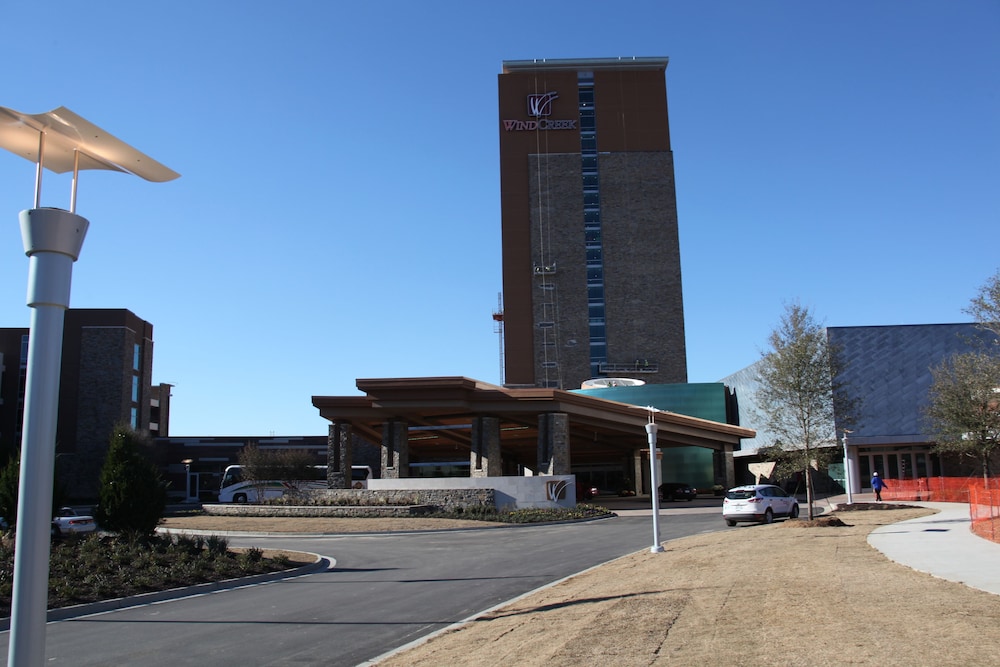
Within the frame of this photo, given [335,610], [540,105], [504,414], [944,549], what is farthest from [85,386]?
[944,549]

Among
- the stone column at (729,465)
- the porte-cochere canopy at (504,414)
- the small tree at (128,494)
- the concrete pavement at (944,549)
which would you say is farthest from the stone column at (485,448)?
the small tree at (128,494)

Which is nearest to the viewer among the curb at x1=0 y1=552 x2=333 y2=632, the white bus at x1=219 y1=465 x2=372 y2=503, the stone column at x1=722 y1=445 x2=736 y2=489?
the curb at x1=0 y1=552 x2=333 y2=632

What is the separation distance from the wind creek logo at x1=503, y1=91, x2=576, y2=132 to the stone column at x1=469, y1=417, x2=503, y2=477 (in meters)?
54.6

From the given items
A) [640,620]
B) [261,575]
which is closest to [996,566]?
[640,620]

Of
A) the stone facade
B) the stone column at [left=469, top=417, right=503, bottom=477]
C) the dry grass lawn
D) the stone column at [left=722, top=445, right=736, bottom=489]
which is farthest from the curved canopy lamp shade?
the stone facade

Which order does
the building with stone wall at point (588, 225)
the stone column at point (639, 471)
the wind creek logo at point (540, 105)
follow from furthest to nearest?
1. the wind creek logo at point (540, 105)
2. the building with stone wall at point (588, 225)
3. the stone column at point (639, 471)

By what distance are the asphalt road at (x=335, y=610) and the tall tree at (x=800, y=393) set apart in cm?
642

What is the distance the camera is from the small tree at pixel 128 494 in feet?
68.2

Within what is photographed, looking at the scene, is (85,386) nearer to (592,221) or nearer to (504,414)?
(504,414)

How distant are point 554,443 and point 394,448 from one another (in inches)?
386

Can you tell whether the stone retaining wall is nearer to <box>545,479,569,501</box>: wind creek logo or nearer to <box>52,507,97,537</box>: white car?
<box>545,479,569,501</box>: wind creek logo

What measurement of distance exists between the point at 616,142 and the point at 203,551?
78849 millimetres

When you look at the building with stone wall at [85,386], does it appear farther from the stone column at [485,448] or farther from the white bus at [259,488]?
the stone column at [485,448]

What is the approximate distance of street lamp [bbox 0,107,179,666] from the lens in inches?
197
